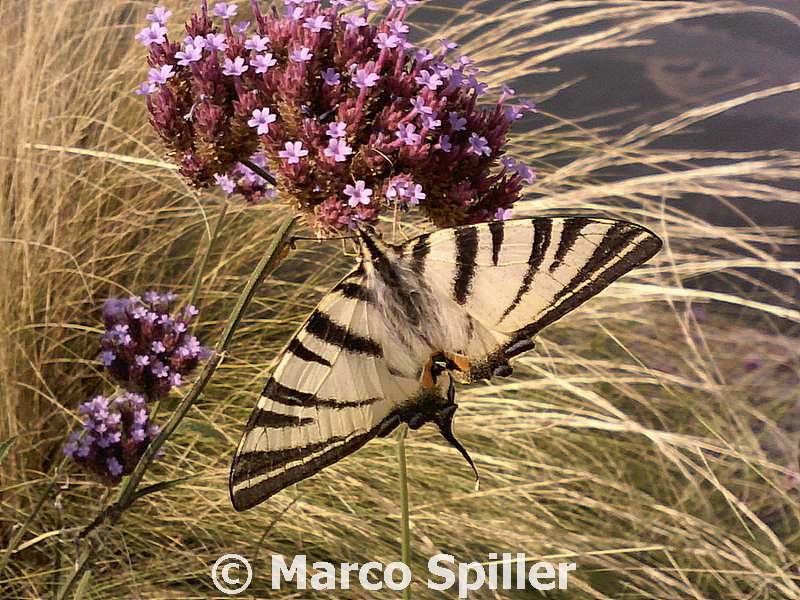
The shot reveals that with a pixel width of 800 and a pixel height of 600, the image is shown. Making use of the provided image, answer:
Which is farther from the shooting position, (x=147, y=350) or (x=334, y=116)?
(x=147, y=350)

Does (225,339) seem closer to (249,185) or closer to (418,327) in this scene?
(418,327)

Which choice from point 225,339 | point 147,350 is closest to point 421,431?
point 147,350

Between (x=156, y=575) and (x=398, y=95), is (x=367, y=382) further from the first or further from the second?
(x=156, y=575)

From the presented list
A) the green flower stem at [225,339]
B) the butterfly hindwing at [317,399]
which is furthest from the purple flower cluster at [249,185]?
the butterfly hindwing at [317,399]

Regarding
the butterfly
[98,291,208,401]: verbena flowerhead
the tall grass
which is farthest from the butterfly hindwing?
the tall grass

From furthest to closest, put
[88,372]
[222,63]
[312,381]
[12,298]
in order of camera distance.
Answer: [88,372] → [12,298] → [222,63] → [312,381]

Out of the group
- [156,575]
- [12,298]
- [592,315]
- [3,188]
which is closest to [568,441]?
[592,315]

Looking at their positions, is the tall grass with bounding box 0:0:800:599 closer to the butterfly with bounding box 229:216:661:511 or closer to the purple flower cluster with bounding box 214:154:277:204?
the purple flower cluster with bounding box 214:154:277:204
